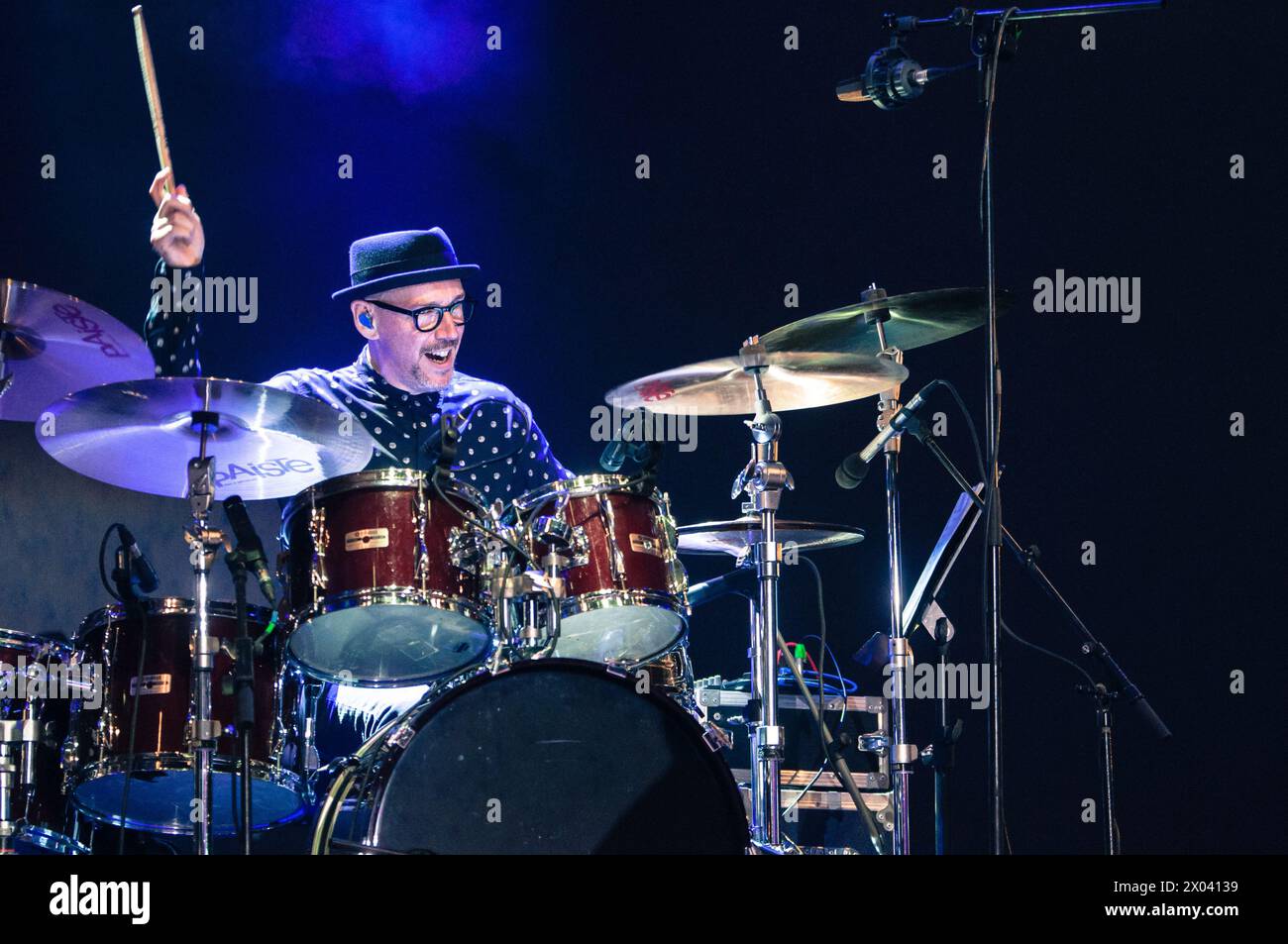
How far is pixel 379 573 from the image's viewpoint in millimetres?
3514

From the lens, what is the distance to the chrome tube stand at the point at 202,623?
11.2 feet

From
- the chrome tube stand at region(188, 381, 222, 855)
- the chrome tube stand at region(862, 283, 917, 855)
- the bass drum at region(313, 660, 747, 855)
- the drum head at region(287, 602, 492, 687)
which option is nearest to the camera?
the bass drum at region(313, 660, 747, 855)

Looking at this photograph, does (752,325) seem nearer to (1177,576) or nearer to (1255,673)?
(1177,576)

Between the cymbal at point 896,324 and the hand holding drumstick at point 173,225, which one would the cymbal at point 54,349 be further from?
the cymbal at point 896,324

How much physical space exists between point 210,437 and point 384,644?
0.69 meters

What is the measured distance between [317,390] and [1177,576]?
9.84ft

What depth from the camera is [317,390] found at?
4.95 m

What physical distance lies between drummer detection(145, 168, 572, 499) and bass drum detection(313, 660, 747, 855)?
5.20ft

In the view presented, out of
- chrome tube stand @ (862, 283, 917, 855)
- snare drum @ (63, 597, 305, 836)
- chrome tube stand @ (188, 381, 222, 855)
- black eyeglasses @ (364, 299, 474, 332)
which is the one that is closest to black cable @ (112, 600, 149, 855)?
snare drum @ (63, 597, 305, 836)

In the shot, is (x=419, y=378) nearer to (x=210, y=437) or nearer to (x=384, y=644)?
(x=210, y=437)

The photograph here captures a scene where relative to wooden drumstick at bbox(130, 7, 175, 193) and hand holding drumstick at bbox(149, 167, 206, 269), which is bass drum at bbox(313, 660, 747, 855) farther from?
wooden drumstick at bbox(130, 7, 175, 193)

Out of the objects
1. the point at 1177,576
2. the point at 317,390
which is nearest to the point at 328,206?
the point at 317,390

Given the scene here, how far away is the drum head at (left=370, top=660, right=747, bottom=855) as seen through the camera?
3.32m
